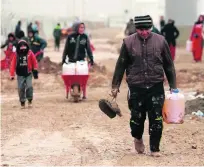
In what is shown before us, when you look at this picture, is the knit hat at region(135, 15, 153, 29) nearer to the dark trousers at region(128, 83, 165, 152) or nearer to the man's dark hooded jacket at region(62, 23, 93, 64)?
the dark trousers at region(128, 83, 165, 152)

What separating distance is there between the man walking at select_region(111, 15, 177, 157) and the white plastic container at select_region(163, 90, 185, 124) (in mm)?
619

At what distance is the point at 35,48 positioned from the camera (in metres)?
19.4

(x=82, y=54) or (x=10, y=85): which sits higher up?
(x=82, y=54)

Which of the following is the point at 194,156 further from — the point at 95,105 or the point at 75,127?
the point at 95,105

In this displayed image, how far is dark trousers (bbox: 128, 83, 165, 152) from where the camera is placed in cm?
766

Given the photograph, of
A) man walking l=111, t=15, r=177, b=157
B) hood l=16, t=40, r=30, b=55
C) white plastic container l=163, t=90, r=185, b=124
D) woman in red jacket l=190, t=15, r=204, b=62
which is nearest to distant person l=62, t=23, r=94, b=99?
hood l=16, t=40, r=30, b=55

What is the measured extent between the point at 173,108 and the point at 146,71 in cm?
106

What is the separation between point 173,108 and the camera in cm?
841

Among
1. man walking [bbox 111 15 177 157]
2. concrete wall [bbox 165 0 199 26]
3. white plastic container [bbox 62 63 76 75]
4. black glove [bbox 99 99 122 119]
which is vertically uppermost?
man walking [bbox 111 15 177 157]

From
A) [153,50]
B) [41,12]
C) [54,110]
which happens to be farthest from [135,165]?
[41,12]

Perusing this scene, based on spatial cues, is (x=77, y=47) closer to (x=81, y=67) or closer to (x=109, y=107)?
(x=81, y=67)

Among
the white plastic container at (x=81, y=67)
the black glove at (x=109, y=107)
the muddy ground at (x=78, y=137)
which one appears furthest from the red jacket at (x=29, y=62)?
the black glove at (x=109, y=107)

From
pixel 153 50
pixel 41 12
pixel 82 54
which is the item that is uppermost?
pixel 153 50

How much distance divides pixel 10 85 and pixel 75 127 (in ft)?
25.9
